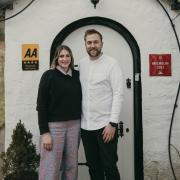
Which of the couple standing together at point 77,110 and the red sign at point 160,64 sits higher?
the red sign at point 160,64

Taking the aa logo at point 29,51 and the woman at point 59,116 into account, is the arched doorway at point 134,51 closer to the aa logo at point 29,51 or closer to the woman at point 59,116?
the aa logo at point 29,51

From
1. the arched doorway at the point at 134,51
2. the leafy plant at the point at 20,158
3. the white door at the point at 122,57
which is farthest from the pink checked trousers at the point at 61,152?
the arched doorway at the point at 134,51

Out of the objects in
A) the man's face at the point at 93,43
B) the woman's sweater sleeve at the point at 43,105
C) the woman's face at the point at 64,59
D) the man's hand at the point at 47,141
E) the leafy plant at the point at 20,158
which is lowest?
the leafy plant at the point at 20,158

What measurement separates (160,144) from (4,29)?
288 cm

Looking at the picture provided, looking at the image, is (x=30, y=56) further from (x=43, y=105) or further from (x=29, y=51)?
(x=43, y=105)

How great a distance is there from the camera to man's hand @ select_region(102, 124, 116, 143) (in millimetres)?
4051

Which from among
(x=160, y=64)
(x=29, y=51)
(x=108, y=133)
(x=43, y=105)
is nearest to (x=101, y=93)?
(x=108, y=133)

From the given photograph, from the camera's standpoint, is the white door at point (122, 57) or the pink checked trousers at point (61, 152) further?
the white door at point (122, 57)

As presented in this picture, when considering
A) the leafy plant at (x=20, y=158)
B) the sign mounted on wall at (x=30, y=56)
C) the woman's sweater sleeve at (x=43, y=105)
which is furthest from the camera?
the sign mounted on wall at (x=30, y=56)

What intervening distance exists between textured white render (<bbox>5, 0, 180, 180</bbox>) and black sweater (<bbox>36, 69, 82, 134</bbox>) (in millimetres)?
1202

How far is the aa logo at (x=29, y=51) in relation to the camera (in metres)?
5.23

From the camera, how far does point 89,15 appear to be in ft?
17.2

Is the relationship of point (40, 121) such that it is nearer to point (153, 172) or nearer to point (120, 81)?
point (120, 81)

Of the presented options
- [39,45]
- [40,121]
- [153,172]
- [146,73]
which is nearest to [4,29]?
[39,45]
